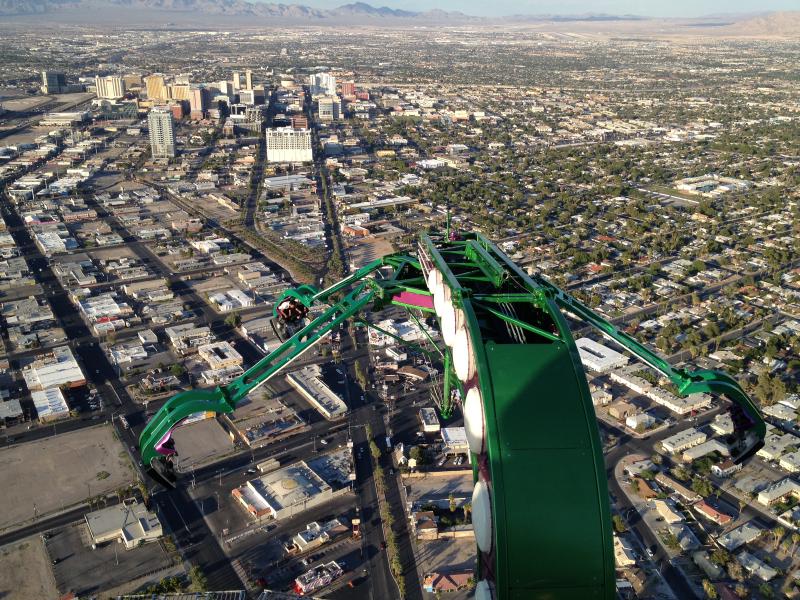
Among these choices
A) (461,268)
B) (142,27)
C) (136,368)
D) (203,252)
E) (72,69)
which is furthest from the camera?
(142,27)

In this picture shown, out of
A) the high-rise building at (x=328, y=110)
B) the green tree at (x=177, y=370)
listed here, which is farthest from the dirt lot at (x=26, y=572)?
the high-rise building at (x=328, y=110)

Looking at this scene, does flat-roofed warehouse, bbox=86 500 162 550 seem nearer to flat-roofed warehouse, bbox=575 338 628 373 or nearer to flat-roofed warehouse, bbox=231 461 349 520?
flat-roofed warehouse, bbox=231 461 349 520

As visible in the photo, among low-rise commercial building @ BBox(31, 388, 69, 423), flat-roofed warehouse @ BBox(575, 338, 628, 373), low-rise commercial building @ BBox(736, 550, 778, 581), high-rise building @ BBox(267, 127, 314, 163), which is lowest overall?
low-rise commercial building @ BBox(736, 550, 778, 581)

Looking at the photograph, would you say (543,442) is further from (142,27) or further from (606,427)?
(142,27)

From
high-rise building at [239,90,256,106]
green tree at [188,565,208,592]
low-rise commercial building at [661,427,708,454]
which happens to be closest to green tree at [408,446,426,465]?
green tree at [188,565,208,592]

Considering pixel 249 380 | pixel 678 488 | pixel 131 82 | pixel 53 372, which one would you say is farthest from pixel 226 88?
pixel 249 380

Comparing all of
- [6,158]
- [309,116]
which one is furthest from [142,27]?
[6,158]

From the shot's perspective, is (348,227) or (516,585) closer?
(516,585)
